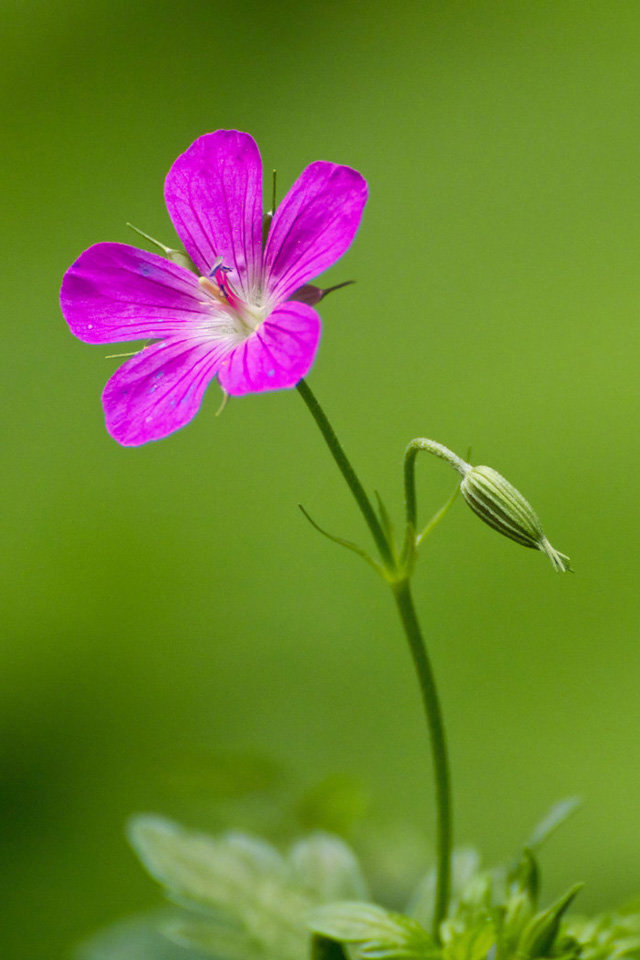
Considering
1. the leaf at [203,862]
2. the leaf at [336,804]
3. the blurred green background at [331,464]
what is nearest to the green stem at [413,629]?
the leaf at [203,862]

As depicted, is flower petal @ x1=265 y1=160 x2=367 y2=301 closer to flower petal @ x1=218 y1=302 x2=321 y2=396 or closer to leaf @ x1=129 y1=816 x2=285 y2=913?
flower petal @ x1=218 y1=302 x2=321 y2=396

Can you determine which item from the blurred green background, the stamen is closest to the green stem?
the stamen

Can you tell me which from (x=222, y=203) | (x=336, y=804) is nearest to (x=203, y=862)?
(x=336, y=804)

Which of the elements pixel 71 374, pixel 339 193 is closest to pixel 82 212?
pixel 71 374

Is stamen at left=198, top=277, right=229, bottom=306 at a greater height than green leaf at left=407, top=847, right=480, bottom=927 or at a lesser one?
greater

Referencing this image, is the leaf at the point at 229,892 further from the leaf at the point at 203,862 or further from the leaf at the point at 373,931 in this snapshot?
the leaf at the point at 373,931

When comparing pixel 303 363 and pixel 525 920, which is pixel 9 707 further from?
pixel 303 363

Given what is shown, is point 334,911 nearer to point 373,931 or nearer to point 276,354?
point 373,931
